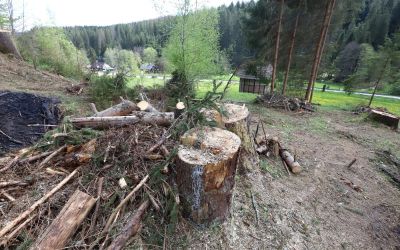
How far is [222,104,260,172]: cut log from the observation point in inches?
162

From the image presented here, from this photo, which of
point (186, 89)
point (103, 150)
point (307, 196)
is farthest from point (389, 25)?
point (103, 150)

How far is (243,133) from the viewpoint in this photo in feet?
14.1

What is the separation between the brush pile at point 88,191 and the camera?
2.43 m

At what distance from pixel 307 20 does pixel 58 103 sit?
1422cm

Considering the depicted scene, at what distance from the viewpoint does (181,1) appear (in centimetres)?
1272

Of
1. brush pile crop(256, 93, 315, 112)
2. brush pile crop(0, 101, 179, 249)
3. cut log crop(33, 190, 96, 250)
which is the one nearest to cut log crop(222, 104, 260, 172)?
brush pile crop(0, 101, 179, 249)

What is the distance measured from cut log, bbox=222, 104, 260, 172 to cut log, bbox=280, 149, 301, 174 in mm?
976

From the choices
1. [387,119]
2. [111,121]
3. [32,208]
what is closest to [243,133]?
[111,121]

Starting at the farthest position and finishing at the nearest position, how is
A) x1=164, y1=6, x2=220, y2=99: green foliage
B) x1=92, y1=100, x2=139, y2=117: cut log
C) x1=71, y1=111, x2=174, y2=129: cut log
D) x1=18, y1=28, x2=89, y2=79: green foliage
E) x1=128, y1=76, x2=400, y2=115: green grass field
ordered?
x1=18, y1=28, x2=89, y2=79: green foliage, x1=164, y1=6, x2=220, y2=99: green foliage, x1=128, y1=76, x2=400, y2=115: green grass field, x1=92, y1=100, x2=139, y2=117: cut log, x1=71, y1=111, x2=174, y2=129: cut log

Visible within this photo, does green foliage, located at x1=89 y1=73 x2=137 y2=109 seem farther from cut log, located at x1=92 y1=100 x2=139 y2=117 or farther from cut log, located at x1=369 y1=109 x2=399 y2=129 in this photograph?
cut log, located at x1=369 y1=109 x2=399 y2=129

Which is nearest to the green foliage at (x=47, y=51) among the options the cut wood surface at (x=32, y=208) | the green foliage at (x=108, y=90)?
the green foliage at (x=108, y=90)

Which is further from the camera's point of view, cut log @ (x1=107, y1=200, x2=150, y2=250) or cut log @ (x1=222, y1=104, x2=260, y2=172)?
cut log @ (x1=222, y1=104, x2=260, y2=172)

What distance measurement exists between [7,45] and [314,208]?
16262 millimetres

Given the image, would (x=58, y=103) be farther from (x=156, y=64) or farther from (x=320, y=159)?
(x=156, y=64)
